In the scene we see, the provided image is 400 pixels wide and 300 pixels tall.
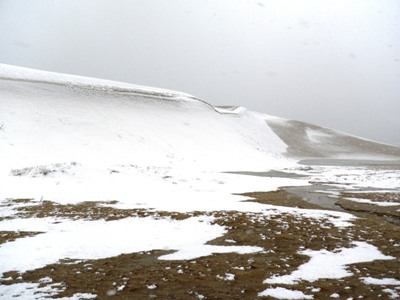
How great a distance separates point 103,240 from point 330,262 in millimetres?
4395

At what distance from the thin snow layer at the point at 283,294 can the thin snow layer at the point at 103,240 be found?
5.62 ft

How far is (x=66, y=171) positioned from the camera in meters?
16.5

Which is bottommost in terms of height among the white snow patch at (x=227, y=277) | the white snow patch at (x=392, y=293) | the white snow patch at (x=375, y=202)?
the white snow patch at (x=375, y=202)

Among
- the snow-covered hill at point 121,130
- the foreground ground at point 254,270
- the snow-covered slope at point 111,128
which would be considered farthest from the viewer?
the snow-covered hill at point 121,130

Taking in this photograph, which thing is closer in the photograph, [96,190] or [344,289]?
[344,289]

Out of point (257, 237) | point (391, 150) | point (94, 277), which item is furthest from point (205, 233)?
point (391, 150)

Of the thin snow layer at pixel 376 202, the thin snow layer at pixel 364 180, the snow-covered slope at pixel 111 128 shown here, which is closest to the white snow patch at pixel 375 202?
the thin snow layer at pixel 376 202

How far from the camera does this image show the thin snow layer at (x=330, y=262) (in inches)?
182

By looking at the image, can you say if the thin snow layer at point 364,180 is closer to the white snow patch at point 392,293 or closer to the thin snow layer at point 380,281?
the thin snow layer at point 380,281

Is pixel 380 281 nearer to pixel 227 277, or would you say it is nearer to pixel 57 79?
pixel 227 277

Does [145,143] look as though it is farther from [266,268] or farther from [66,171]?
[266,268]

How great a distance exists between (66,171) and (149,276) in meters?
13.5

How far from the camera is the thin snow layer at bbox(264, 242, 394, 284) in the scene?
182 inches

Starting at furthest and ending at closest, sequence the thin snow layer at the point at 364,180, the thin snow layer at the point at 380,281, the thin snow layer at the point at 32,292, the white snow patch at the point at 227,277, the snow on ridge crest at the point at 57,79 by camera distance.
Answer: the snow on ridge crest at the point at 57,79
the thin snow layer at the point at 364,180
the white snow patch at the point at 227,277
the thin snow layer at the point at 380,281
the thin snow layer at the point at 32,292
